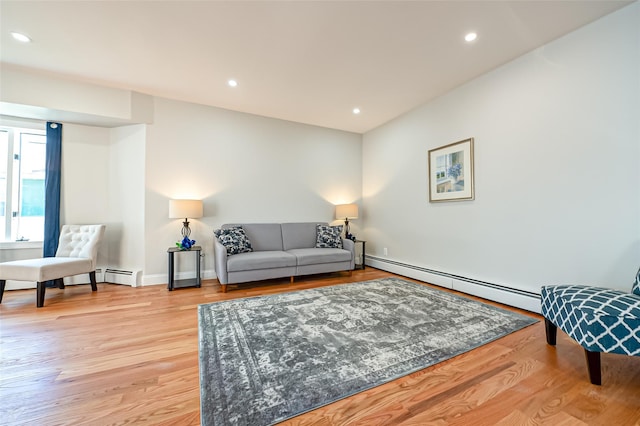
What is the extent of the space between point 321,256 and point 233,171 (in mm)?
2053

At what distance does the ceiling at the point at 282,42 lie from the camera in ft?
7.01

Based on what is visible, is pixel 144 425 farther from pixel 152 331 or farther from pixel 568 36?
pixel 568 36

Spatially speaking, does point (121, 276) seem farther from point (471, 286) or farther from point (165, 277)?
point (471, 286)

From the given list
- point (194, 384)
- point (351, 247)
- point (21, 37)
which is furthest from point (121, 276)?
point (351, 247)

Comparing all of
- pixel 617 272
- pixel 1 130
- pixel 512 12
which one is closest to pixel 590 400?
pixel 617 272

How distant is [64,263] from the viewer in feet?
9.93

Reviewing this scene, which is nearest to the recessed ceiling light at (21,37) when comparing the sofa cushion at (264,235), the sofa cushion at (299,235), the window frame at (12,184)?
the window frame at (12,184)

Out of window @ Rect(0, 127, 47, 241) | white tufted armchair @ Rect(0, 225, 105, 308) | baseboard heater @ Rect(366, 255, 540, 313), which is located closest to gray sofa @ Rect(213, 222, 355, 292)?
baseboard heater @ Rect(366, 255, 540, 313)

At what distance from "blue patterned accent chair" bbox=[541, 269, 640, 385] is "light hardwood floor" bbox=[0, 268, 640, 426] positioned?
24cm

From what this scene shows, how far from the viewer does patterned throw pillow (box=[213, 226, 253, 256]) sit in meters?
3.73

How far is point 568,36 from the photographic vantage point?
96.5 inches

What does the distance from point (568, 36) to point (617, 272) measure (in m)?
2.25

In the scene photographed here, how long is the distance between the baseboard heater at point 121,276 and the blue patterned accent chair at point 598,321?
15.5ft

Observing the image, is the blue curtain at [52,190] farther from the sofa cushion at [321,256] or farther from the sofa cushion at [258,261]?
the sofa cushion at [321,256]
